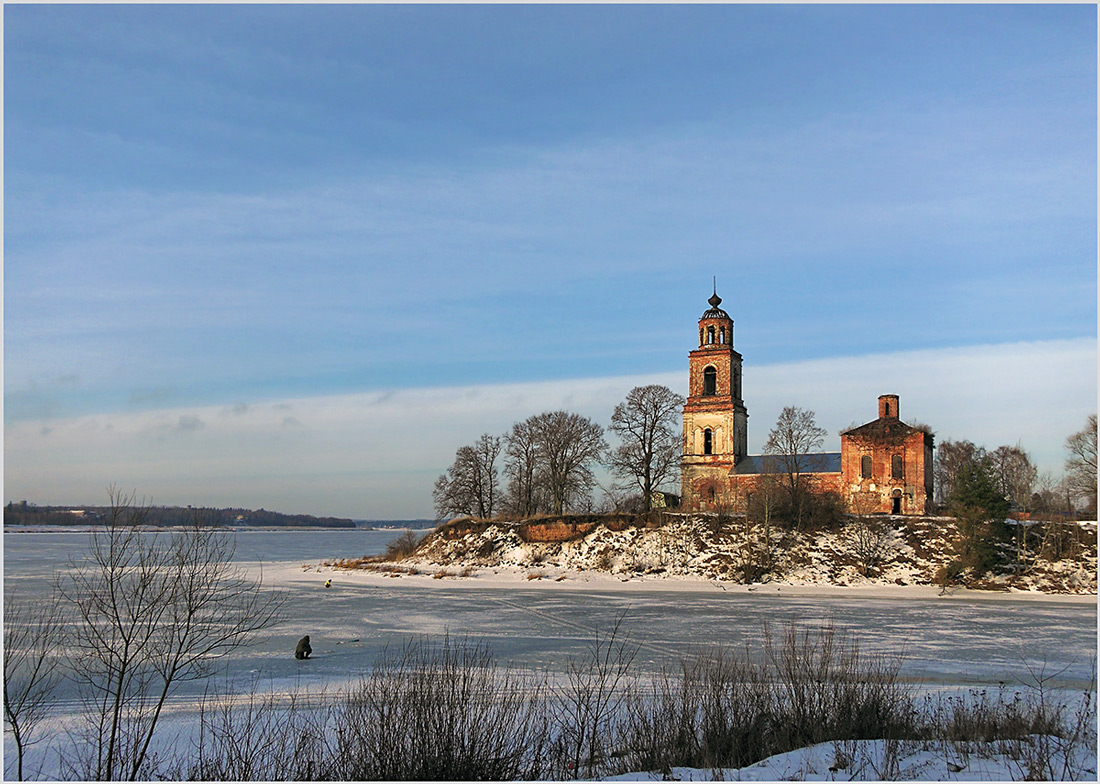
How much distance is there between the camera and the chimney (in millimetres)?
55775

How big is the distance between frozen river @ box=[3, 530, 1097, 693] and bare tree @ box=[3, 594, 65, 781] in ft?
8.76

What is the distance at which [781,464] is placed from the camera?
5519cm

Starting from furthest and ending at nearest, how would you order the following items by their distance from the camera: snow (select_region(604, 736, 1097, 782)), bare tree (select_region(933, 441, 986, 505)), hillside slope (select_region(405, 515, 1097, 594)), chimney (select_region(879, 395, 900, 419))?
bare tree (select_region(933, 441, 986, 505)) < chimney (select_region(879, 395, 900, 419)) < hillside slope (select_region(405, 515, 1097, 594)) < snow (select_region(604, 736, 1097, 782))

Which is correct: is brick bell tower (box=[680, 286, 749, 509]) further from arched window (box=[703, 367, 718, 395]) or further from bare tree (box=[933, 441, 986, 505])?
bare tree (box=[933, 441, 986, 505])

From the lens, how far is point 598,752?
10.5 meters

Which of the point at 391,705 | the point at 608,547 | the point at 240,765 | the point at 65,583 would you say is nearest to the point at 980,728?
the point at 391,705

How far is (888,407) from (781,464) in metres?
8.62

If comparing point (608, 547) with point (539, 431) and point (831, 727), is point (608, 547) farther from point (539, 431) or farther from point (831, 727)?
point (831, 727)

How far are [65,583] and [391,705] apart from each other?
26.3 meters

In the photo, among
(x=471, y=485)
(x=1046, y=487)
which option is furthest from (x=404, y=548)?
(x=1046, y=487)

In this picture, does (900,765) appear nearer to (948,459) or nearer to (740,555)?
(740,555)

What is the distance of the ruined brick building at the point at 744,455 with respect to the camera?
53344mm

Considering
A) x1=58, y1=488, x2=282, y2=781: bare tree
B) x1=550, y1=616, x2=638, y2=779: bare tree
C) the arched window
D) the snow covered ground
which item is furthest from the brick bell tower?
x1=58, y1=488, x2=282, y2=781: bare tree

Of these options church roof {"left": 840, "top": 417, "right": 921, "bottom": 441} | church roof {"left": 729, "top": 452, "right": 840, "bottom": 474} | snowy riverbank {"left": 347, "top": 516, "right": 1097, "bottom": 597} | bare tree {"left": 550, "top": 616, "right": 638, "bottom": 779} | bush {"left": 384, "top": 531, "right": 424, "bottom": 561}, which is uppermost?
church roof {"left": 840, "top": 417, "right": 921, "bottom": 441}
